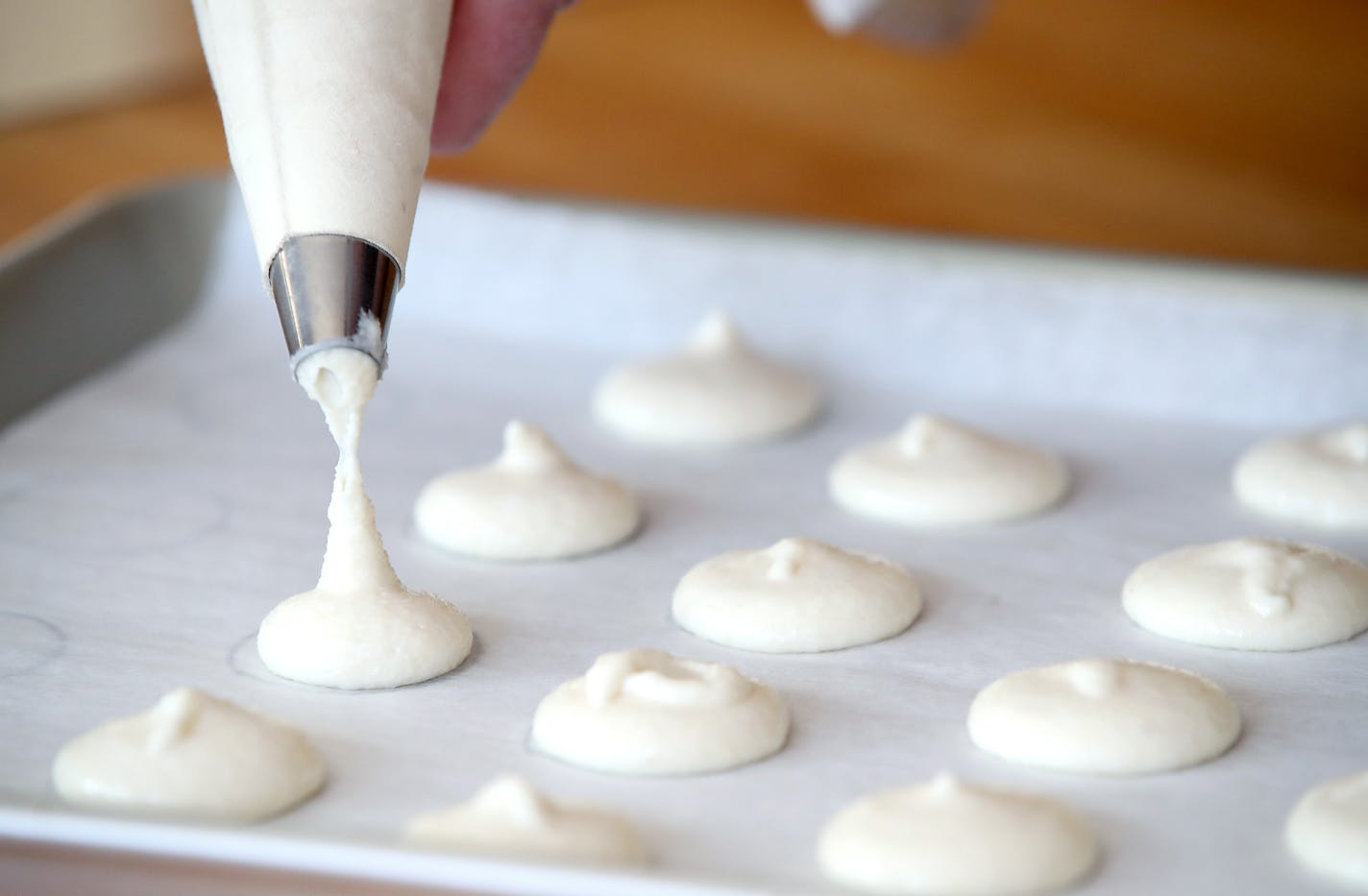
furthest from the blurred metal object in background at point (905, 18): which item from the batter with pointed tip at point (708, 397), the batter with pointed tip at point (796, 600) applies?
the batter with pointed tip at point (796, 600)

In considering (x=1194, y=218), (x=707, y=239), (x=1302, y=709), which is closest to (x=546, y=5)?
(x=707, y=239)

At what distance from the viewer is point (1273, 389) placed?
5.08ft

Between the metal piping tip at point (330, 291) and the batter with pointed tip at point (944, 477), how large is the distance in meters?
0.54

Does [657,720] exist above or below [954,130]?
below

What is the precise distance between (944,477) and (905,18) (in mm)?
649

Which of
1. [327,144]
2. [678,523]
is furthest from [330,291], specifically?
[678,523]

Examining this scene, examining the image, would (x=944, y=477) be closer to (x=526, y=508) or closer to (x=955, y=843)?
(x=526, y=508)

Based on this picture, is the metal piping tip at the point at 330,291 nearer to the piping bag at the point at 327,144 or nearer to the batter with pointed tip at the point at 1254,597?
the piping bag at the point at 327,144

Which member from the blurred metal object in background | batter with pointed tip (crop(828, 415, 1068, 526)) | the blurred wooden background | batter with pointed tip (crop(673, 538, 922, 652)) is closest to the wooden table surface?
the blurred wooden background

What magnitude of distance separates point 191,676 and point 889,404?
0.77 m

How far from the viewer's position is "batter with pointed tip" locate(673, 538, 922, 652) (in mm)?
1135

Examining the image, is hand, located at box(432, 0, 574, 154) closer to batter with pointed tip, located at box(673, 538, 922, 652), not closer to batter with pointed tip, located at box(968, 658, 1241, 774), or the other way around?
batter with pointed tip, located at box(673, 538, 922, 652)

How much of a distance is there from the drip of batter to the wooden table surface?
85 cm

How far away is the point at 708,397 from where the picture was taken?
61.1 inches
